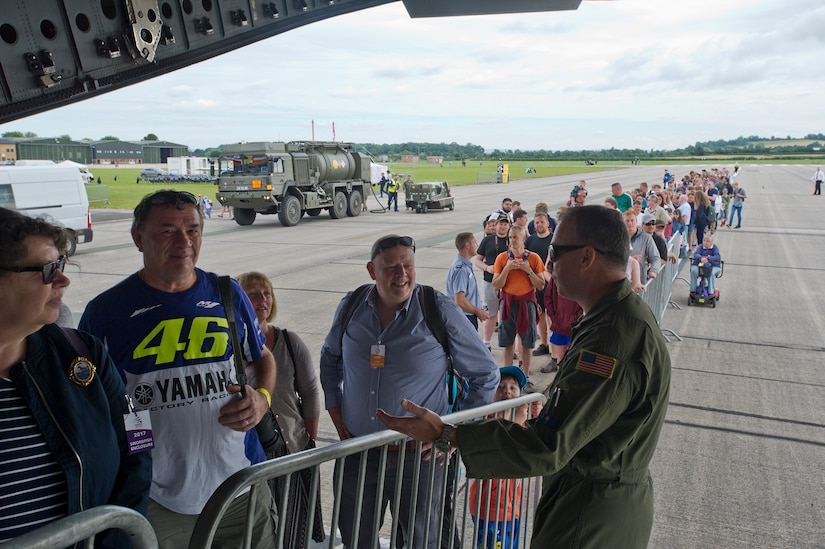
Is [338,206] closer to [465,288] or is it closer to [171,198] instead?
[465,288]

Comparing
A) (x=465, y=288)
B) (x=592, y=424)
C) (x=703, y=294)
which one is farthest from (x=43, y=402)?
(x=703, y=294)

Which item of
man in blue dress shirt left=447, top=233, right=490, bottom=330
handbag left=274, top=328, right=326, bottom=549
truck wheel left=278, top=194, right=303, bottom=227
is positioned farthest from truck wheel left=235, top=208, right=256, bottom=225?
handbag left=274, top=328, right=326, bottom=549

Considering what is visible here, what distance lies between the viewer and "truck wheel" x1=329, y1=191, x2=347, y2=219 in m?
28.2

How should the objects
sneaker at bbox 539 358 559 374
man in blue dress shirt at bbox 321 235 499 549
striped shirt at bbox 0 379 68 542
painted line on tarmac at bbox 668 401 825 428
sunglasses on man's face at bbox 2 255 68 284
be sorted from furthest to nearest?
sneaker at bbox 539 358 559 374 → painted line on tarmac at bbox 668 401 825 428 → man in blue dress shirt at bbox 321 235 499 549 → sunglasses on man's face at bbox 2 255 68 284 → striped shirt at bbox 0 379 68 542

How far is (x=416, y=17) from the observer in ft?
15.2

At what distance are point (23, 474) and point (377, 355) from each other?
5.78 feet

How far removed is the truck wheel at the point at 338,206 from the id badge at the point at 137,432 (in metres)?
26.2

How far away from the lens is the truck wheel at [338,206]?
92.4 feet

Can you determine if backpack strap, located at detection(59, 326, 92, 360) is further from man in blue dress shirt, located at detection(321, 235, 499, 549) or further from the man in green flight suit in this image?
man in blue dress shirt, located at detection(321, 235, 499, 549)

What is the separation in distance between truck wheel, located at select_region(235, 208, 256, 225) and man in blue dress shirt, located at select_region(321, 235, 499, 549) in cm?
2341

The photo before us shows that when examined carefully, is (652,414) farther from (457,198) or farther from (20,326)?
(457,198)

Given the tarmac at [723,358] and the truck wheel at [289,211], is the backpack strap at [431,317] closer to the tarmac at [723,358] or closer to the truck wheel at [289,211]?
the tarmac at [723,358]

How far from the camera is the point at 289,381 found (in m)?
3.73

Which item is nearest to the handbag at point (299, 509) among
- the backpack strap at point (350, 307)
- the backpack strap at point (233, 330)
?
the backpack strap at point (233, 330)
